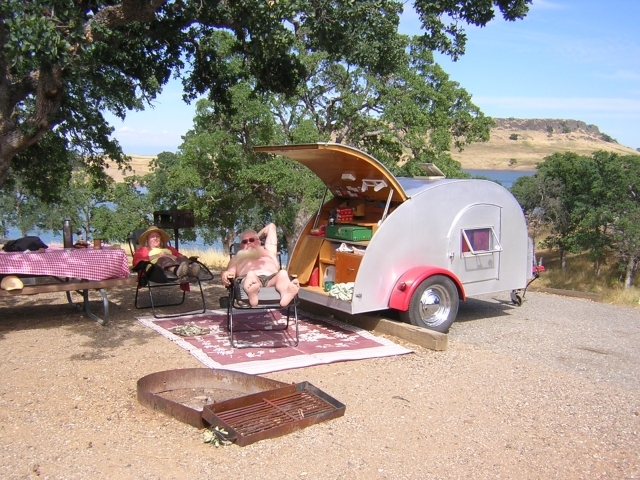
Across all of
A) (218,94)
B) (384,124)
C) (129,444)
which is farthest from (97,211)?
(129,444)

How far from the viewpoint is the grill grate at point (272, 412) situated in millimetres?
4391

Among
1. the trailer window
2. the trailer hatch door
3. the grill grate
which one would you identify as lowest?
the grill grate

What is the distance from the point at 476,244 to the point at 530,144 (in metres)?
91.3

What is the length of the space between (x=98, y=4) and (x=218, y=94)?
274cm

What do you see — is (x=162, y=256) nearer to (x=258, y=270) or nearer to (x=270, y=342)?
(x=258, y=270)

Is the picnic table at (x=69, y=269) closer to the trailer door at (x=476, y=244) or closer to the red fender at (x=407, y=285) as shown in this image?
the red fender at (x=407, y=285)

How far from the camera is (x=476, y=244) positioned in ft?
27.3

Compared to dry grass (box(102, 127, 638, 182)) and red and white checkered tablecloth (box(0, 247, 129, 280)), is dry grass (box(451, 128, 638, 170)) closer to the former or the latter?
dry grass (box(102, 127, 638, 182))

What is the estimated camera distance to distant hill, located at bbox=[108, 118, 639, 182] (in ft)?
252

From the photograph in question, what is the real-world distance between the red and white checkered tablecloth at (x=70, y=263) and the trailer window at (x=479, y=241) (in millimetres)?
4176

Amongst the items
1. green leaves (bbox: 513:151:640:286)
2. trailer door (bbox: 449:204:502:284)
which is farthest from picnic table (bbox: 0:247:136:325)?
green leaves (bbox: 513:151:640:286)

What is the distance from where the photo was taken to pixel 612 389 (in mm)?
5891

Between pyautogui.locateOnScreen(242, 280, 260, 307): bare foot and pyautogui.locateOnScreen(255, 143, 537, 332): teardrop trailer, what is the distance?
1.19 m

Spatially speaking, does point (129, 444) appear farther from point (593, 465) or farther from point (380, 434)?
point (593, 465)
